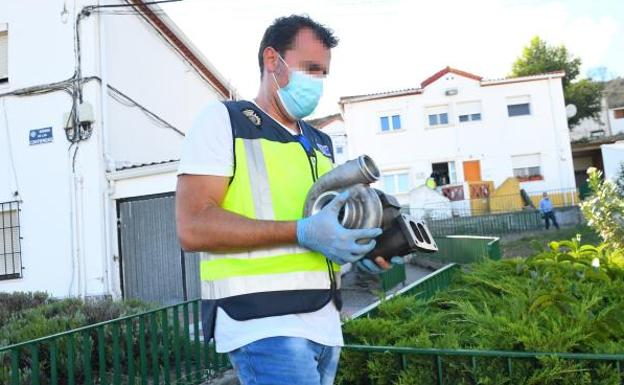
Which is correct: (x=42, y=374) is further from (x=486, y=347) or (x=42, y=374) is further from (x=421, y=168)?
(x=421, y=168)

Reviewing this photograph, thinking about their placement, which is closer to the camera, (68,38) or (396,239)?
(396,239)

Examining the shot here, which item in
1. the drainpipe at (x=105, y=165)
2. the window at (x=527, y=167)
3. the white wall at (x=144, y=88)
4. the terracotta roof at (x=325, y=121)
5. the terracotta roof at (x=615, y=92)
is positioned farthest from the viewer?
the terracotta roof at (x=615, y=92)

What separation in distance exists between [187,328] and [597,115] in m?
36.5

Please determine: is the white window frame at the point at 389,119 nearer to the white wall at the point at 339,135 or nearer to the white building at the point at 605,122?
the white wall at the point at 339,135

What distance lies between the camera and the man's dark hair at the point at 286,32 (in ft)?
6.05

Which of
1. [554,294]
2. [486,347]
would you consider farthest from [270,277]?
[554,294]

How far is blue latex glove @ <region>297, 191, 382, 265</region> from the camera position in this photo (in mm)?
1463

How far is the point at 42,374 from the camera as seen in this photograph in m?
4.21

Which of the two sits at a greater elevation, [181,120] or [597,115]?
[597,115]

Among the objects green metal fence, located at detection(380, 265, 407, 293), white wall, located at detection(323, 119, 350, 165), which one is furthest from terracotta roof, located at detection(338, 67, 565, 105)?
green metal fence, located at detection(380, 265, 407, 293)

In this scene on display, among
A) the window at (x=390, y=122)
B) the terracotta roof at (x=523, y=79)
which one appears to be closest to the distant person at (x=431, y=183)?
the window at (x=390, y=122)

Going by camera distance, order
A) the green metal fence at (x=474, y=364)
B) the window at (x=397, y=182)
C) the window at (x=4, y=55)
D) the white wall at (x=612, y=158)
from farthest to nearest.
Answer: the window at (x=397, y=182)
the white wall at (x=612, y=158)
the window at (x=4, y=55)
the green metal fence at (x=474, y=364)

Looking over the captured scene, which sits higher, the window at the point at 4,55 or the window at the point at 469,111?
the window at the point at 469,111

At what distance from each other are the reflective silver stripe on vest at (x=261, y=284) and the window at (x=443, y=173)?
24.2 meters
